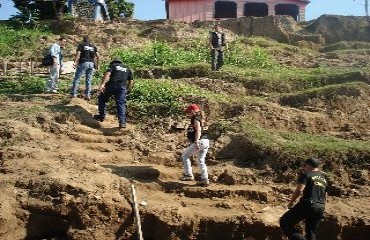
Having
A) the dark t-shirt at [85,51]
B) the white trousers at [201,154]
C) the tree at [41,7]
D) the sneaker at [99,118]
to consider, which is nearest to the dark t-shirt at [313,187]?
the white trousers at [201,154]

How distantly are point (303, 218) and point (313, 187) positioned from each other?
0.47 meters

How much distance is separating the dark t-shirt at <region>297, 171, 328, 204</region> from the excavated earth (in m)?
1.02

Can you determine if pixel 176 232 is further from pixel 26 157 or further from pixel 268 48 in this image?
pixel 268 48

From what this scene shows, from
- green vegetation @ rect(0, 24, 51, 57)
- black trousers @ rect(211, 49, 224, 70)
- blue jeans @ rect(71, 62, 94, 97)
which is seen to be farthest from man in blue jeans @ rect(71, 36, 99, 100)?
green vegetation @ rect(0, 24, 51, 57)

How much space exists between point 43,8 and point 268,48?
440 inches

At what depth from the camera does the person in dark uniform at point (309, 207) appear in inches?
274

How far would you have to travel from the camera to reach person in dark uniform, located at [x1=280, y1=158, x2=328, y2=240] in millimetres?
6949

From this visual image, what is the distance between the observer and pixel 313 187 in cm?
697

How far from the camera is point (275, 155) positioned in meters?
9.30

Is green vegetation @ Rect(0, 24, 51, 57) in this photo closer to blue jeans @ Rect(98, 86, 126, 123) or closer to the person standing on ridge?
the person standing on ridge

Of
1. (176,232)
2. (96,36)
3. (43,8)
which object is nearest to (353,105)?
(176,232)

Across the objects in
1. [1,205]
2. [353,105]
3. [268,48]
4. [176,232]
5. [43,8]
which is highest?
[43,8]

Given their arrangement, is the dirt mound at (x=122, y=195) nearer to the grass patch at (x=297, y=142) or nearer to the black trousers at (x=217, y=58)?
the grass patch at (x=297, y=142)

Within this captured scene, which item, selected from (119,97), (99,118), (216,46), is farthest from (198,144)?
(216,46)
